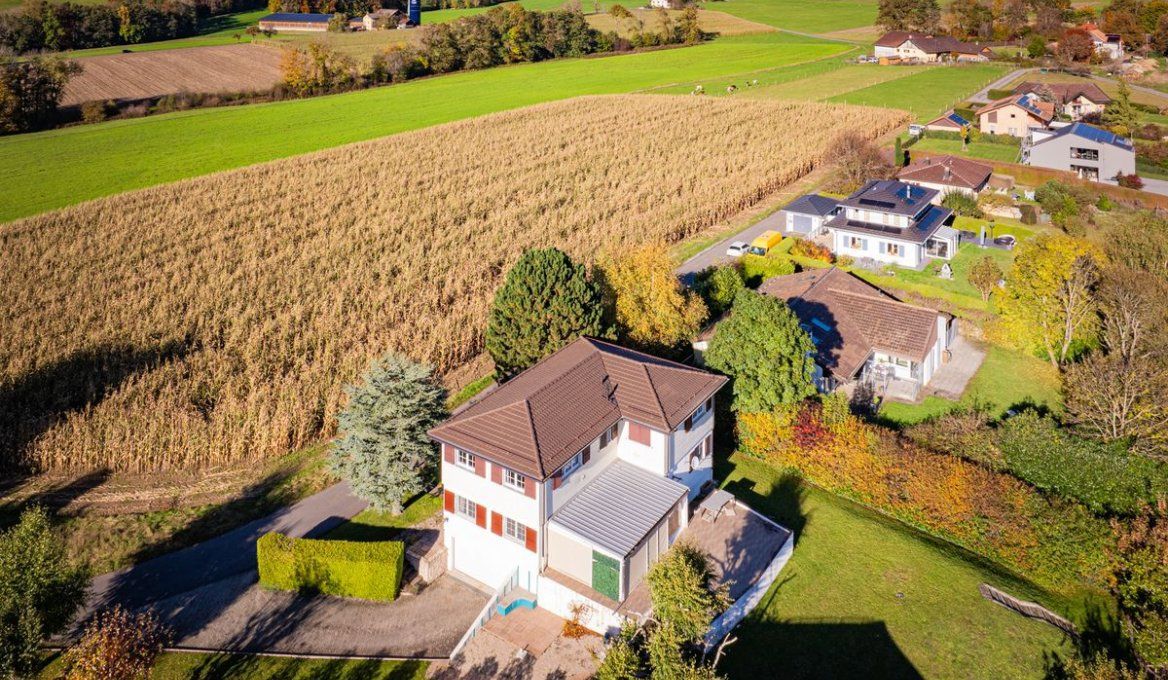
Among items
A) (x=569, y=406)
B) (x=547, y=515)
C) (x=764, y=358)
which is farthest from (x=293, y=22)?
(x=547, y=515)

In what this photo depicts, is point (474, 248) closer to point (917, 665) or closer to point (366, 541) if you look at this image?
point (366, 541)

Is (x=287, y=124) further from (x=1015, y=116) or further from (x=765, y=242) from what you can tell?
(x=1015, y=116)

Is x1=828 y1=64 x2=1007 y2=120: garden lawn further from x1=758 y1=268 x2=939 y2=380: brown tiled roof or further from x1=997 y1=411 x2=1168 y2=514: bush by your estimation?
x1=997 y1=411 x2=1168 y2=514: bush

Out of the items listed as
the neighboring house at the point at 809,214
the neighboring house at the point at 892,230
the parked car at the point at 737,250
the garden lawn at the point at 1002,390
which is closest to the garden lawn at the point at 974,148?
the neighboring house at the point at 809,214

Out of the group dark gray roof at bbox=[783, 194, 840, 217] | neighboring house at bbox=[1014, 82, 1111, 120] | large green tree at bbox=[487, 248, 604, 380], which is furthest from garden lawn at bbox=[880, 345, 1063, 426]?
neighboring house at bbox=[1014, 82, 1111, 120]

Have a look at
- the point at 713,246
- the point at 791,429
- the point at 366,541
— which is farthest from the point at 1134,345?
the point at 366,541
